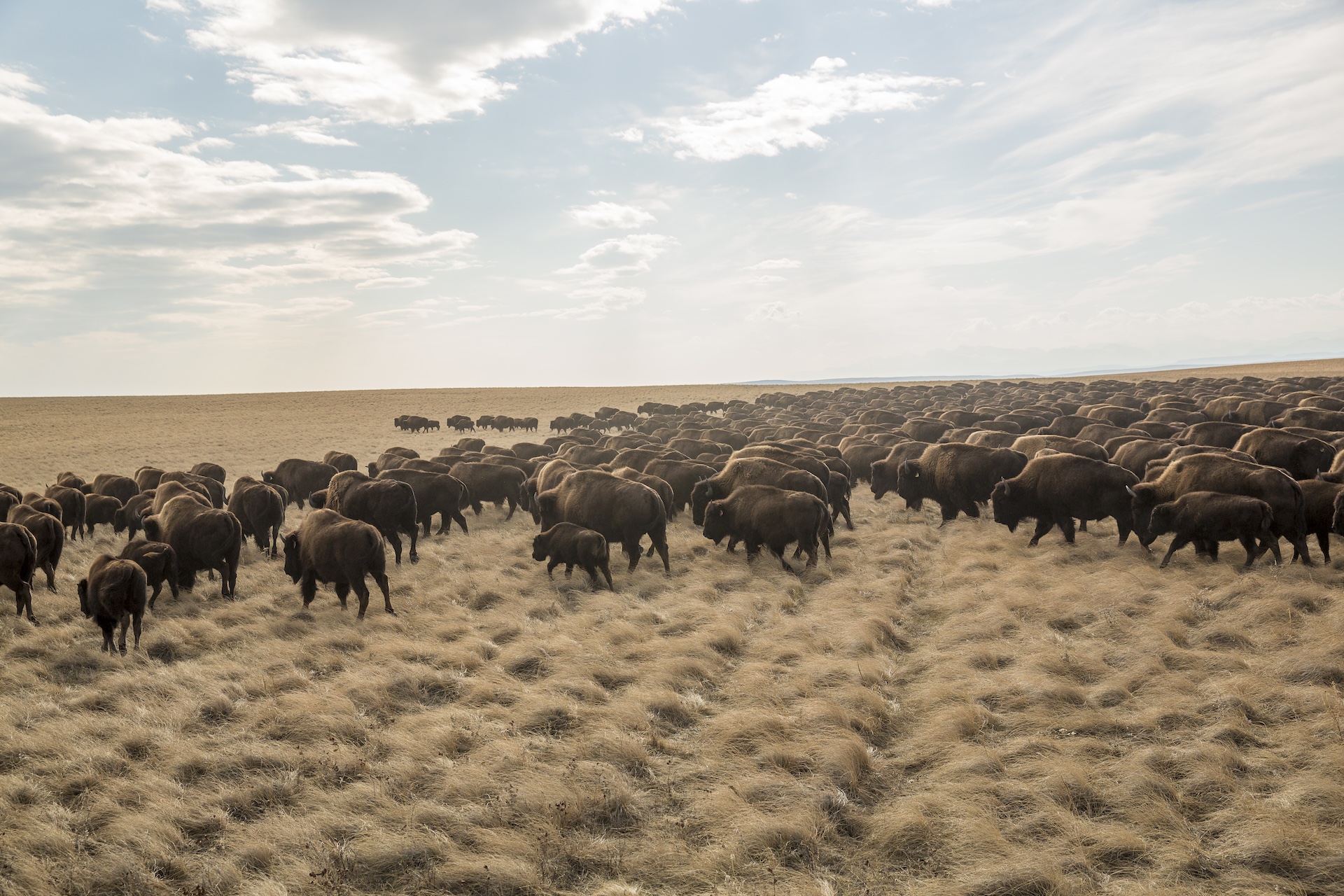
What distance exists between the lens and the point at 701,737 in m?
7.09

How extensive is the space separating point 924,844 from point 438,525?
49.3ft

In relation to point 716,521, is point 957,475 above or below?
above

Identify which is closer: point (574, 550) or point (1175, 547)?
point (1175, 547)

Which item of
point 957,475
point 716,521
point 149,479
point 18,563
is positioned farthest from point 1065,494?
point 149,479

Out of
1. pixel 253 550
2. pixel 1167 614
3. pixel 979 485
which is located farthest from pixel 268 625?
pixel 979 485

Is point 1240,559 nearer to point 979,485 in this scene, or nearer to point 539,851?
point 979,485

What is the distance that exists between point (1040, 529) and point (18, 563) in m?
17.5

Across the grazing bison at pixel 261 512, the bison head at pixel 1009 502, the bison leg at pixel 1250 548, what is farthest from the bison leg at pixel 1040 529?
the grazing bison at pixel 261 512

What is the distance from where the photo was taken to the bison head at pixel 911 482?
18016 millimetres

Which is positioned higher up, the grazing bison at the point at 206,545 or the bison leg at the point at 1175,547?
the grazing bison at the point at 206,545

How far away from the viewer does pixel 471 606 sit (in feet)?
37.8

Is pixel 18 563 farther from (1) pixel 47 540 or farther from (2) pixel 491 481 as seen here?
(2) pixel 491 481

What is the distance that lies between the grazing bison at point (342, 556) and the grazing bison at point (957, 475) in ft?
41.9

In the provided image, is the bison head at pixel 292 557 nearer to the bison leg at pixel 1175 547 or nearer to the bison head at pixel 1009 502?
the bison head at pixel 1009 502
